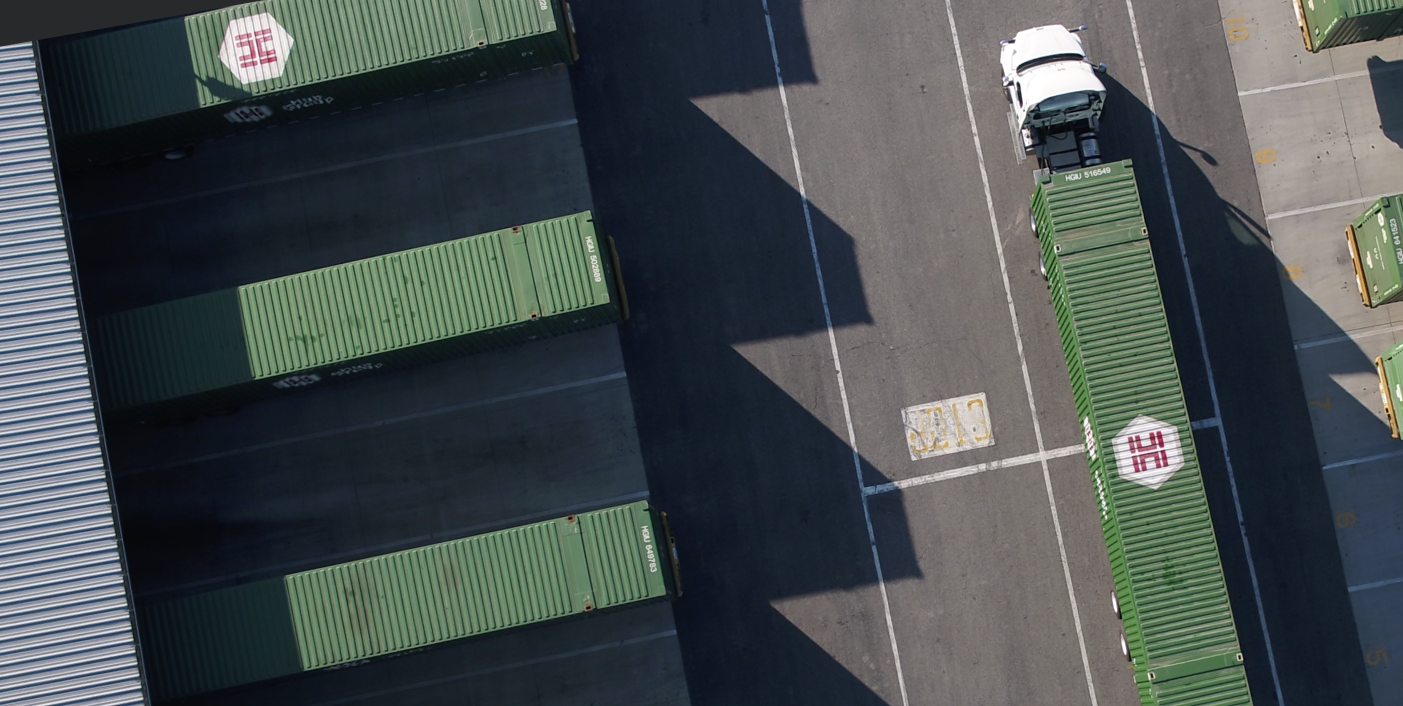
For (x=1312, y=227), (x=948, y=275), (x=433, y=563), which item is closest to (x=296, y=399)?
(x=433, y=563)

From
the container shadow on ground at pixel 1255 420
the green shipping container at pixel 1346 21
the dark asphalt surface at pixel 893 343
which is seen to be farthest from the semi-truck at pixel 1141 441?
the green shipping container at pixel 1346 21

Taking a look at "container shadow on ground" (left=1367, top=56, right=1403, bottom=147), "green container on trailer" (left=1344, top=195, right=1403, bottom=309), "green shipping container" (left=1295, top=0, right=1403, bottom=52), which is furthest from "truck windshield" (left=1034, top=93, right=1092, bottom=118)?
"container shadow on ground" (left=1367, top=56, right=1403, bottom=147)

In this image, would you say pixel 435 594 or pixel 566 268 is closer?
pixel 435 594

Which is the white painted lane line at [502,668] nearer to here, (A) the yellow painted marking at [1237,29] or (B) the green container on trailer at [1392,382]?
(B) the green container on trailer at [1392,382]

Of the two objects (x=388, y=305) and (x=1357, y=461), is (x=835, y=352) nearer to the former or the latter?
(x=388, y=305)

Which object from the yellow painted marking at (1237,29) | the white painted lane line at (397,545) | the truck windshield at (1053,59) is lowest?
the white painted lane line at (397,545)

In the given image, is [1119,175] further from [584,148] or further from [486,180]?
[486,180]

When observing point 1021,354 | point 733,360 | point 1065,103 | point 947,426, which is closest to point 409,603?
point 733,360
